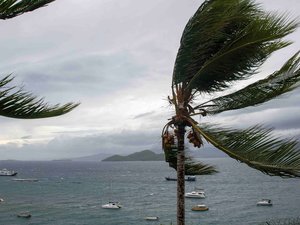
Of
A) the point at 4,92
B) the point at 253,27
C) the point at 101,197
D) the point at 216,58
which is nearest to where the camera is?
the point at 4,92

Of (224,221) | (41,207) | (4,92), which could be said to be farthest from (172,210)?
(4,92)

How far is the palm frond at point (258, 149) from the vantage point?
259 inches

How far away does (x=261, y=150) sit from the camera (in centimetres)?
723

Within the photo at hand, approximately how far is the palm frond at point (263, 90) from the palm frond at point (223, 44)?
1.51 ft

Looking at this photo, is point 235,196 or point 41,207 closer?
point 41,207

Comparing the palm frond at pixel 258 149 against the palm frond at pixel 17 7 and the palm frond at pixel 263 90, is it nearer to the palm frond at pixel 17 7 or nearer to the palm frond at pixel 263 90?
the palm frond at pixel 263 90

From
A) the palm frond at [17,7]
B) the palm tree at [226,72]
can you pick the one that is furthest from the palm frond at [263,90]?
the palm frond at [17,7]

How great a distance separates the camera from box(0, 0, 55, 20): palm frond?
3307 millimetres

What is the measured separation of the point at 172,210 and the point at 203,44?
8041 centimetres

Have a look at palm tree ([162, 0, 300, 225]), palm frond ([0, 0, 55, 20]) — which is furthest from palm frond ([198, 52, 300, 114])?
palm frond ([0, 0, 55, 20])

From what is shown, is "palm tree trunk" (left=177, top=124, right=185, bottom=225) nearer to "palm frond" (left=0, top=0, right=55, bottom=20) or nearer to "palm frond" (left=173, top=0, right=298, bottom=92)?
"palm frond" (left=173, top=0, right=298, bottom=92)

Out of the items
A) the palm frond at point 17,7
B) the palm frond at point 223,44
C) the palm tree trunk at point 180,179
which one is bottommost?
the palm tree trunk at point 180,179

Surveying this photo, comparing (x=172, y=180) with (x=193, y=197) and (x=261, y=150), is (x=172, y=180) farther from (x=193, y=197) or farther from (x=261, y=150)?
(x=261, y=150)

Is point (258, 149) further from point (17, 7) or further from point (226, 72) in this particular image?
point (17, 7)
